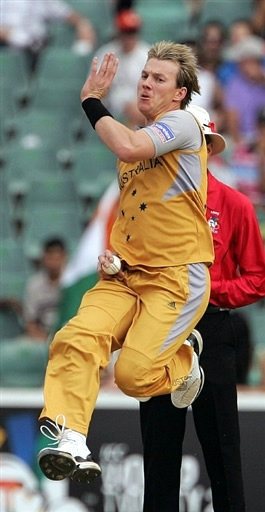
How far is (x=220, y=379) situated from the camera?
18.6 ft

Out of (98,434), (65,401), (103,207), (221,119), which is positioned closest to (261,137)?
(221,119)

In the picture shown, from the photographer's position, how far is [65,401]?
196 inches

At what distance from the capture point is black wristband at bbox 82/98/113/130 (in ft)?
16.5

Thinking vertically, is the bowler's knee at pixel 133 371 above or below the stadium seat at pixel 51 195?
below

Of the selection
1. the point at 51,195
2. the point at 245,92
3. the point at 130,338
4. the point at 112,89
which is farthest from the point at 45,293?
the point at 130,338

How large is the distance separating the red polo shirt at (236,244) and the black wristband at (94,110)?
2.78 ft

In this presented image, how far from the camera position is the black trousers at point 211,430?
565 centimetres

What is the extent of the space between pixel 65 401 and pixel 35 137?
6.18 metres

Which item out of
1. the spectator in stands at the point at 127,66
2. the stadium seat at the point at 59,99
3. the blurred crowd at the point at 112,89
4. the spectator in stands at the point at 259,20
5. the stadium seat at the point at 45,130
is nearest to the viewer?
the blurred crowd at the point at 112,89

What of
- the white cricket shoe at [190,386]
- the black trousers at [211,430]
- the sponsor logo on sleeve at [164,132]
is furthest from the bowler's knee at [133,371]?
the sponsor logo on sleeve at [164,132]

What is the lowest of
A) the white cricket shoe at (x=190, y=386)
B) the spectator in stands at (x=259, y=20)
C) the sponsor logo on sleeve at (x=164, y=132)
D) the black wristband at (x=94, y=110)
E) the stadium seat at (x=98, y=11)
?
the white cricket shoe at (x=190, y=386)

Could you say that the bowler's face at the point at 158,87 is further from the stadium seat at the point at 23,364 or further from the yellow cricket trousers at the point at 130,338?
the stadium seat at the point at 23,364

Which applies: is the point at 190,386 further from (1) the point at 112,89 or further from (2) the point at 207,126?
(1) the point at 112,89

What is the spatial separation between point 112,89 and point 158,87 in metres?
5.19
